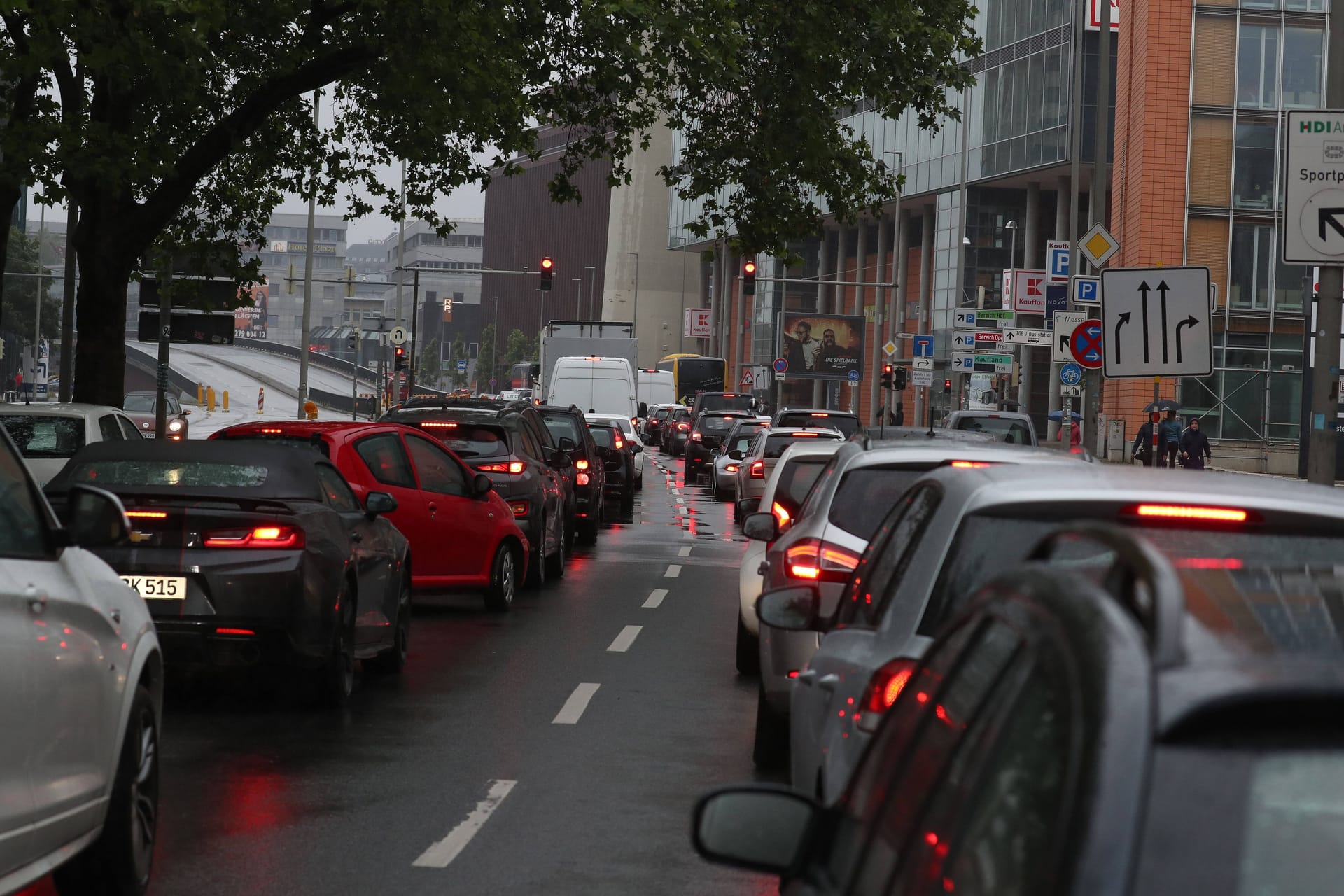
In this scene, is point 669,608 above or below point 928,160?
below

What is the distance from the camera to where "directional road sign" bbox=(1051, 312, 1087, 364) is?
92.8 feet

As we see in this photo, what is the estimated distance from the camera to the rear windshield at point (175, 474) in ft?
32.6

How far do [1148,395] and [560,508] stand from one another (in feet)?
116

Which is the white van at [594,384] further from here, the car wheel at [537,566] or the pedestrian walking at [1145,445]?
the car wheel at [537,566]

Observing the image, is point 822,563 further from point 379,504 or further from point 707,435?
point 707,435

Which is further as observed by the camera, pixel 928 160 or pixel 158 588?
pixel 928 160

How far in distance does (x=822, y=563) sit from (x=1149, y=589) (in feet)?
22.0

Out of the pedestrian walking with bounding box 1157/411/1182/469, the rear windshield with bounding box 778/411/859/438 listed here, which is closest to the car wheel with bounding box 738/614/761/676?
the rear windshield with bounding box 778/411/859/438

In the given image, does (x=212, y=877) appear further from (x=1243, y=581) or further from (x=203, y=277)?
→ (x=203, y=277)

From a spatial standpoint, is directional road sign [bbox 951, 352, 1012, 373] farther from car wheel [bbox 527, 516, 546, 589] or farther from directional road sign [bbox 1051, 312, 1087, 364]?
car wheel [bbox 527, 516, 546, 589]

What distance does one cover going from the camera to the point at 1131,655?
1.96 m

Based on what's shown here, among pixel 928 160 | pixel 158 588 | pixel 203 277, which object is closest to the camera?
pixel 158 588

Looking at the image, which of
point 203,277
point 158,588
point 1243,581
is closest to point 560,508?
point 203,277

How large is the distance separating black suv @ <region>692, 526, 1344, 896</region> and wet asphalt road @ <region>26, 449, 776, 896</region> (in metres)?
3.95
